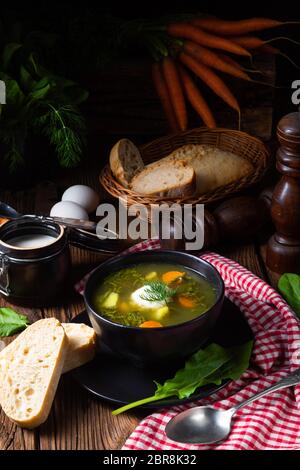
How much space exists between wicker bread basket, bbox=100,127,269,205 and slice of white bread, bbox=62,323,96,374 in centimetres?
73

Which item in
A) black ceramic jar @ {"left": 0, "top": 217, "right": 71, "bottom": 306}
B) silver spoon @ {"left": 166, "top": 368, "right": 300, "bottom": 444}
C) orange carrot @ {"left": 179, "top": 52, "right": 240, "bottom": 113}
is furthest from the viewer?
orange carrot @ {"left": 179, "top": 52, "right": 240, "bottom": 113}

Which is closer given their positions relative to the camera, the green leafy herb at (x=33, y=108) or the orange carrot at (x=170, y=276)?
the orange carrot at (x=170, y=276)

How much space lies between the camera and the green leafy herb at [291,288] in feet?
6.46

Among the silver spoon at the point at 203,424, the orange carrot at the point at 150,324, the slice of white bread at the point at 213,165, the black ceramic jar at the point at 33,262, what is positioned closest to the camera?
the silver spoon at the point at 203,424

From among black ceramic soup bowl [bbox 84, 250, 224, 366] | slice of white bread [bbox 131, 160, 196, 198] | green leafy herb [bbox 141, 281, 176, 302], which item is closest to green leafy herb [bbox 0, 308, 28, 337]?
black ceramic soup bowl [bbox 84, 250, 224, 366]

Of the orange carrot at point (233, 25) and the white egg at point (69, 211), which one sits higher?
the orange carrot at point (233, 25)

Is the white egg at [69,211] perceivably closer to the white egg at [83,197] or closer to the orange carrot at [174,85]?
the white egg at [83,197]

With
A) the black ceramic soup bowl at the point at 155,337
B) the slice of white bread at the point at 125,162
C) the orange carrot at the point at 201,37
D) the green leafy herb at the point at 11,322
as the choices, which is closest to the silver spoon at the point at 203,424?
the black ceramic soup bowl at the point at 155,337

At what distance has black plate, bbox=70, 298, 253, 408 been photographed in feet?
5.29

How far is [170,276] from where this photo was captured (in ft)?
6.10

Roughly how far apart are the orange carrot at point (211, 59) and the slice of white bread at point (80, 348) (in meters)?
1.48

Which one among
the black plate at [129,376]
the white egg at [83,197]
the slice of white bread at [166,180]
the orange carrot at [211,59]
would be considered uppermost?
the orange carrot at [211,59]

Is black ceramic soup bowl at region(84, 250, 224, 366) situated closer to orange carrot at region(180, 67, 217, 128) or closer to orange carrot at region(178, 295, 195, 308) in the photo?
orange carrot at region(178, 295, 195, 308)

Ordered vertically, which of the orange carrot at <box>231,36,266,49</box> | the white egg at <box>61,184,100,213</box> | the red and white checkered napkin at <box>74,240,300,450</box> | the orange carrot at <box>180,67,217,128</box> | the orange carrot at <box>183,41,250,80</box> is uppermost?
the orange carrot at <box>231,36,266,49</box>
